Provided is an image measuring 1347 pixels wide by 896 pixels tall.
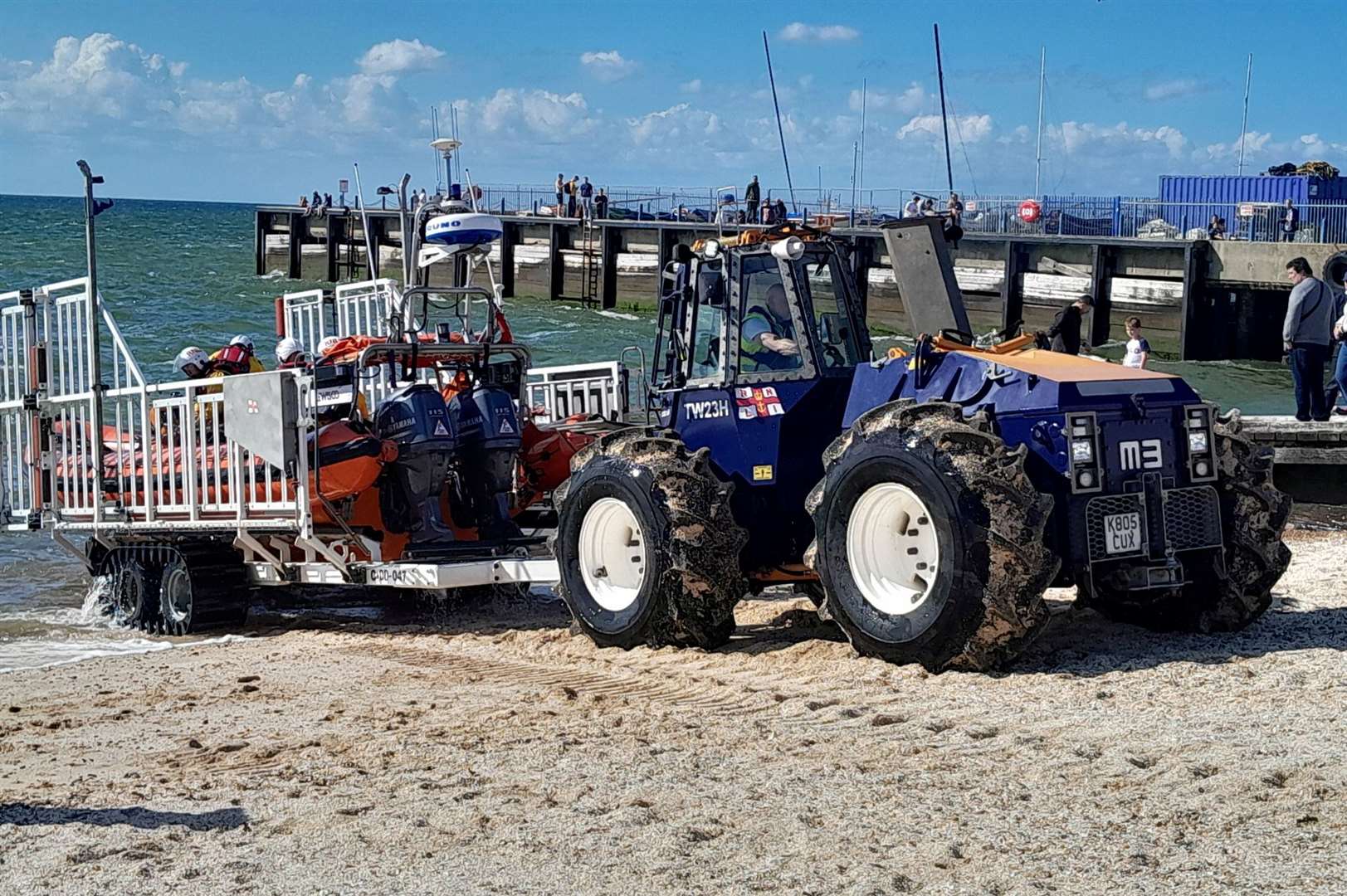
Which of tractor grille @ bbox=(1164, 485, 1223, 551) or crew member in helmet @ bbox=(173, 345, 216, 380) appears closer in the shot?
tractor grille @ bbox=(1164, 485, 1223, 551)

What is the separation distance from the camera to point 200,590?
12008 millimetres

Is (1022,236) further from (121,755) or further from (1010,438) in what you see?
(121,755)

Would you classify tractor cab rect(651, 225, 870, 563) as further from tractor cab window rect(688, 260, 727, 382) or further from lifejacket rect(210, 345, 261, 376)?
lifejacket rect(210, 345, 261, 376)

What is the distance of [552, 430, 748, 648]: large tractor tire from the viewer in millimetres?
9047

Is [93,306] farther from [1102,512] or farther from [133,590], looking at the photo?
[1102,512]

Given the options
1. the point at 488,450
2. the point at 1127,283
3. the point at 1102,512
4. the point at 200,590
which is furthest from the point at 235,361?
the point at 1127,283

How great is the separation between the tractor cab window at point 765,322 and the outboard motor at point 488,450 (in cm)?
261

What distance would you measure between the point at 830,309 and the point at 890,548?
1700mm

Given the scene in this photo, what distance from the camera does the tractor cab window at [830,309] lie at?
9.39 m

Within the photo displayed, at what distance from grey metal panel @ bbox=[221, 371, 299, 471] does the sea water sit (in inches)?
70.4

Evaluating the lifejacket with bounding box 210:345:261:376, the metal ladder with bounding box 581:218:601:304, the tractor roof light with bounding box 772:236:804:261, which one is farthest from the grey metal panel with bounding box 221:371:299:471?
the metal ladder with bounding box 581:218:601:304

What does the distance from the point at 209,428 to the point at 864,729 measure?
6.56 meters

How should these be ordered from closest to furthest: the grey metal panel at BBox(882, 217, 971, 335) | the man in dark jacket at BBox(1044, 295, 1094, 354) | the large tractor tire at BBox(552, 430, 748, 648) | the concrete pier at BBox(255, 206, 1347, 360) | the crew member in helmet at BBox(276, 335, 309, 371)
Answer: the large tractor tire at BBox(552, 430, 748, 648), the grey metal panel at BBox(882, 217, 971, 335), the crew member in helmet at BBox(276, 335, 309, 371), the man in dark jacket at BBox(1044, 295, 1094, 354), the concrete pier at BBox(255, 206, 1347, 360)

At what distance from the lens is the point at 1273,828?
559cm
